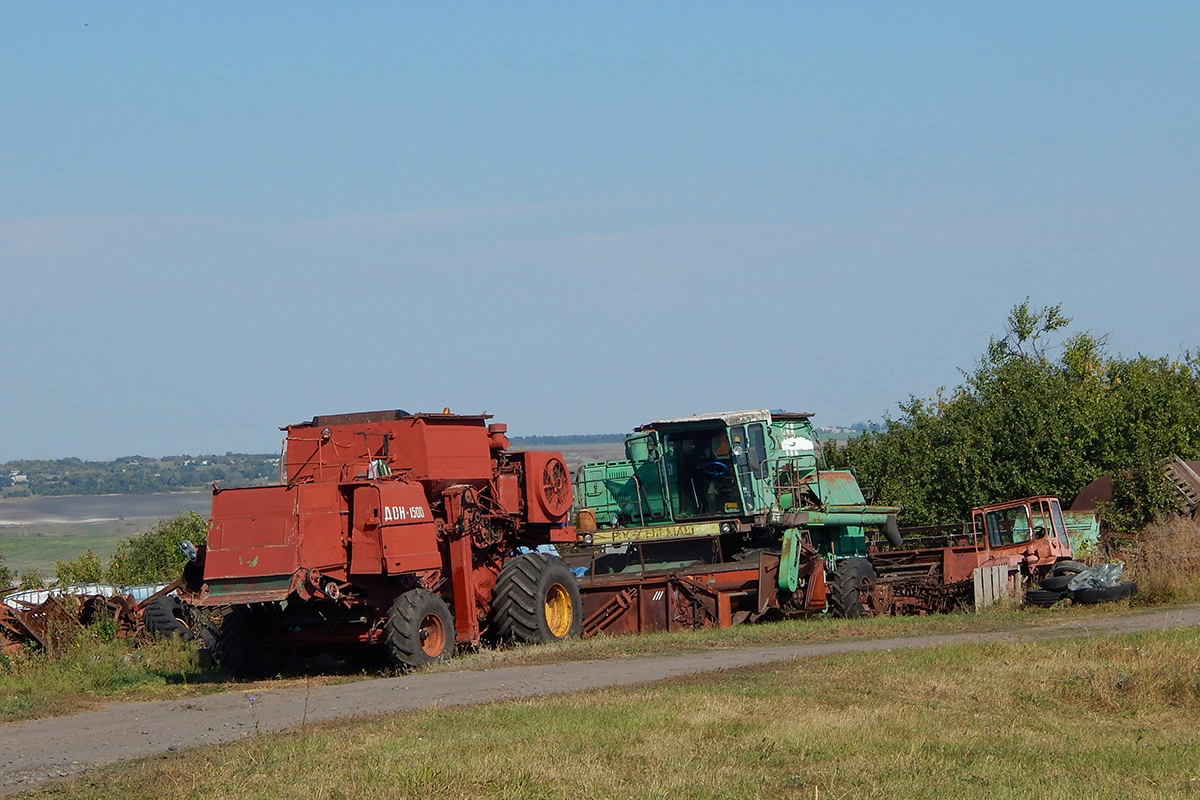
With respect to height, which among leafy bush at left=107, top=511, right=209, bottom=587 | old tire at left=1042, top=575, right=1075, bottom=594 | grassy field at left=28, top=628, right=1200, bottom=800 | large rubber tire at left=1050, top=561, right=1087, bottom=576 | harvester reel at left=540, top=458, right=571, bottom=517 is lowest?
grassy field at left=28, top=628, right=1200, bottom=800

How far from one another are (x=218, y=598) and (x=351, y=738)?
6.14 metres

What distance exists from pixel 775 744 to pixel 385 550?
7706 mm

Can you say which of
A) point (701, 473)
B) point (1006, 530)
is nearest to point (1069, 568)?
point (1006, 530)

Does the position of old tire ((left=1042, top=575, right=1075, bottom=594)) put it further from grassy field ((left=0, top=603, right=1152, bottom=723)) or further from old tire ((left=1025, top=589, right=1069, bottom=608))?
grassy field ((left=0, top=603, right=1152, bottom=723))

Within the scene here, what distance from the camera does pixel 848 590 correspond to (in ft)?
81.8

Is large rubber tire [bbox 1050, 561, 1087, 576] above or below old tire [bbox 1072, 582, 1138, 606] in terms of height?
above

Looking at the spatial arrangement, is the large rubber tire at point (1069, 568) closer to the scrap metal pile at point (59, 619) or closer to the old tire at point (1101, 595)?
the old tire at point (1101, 595)

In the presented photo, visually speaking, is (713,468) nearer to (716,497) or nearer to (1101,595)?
(716,497)

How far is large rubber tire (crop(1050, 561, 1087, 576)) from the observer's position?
24969 millimetres

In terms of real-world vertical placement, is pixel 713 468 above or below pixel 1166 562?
above

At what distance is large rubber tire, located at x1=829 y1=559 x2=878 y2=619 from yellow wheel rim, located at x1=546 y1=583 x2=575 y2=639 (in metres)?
5.29

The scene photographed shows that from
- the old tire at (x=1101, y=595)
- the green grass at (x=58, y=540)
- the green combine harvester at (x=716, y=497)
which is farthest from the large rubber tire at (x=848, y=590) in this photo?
the green grass at (x=58, y=540)

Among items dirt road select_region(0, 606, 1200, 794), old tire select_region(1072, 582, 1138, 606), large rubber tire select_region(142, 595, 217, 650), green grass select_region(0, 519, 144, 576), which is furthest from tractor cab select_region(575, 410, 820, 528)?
green grass select_region(0, 519, 144, 576)

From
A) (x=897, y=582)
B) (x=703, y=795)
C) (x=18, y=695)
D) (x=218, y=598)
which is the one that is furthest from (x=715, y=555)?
(x=703, y=795)
